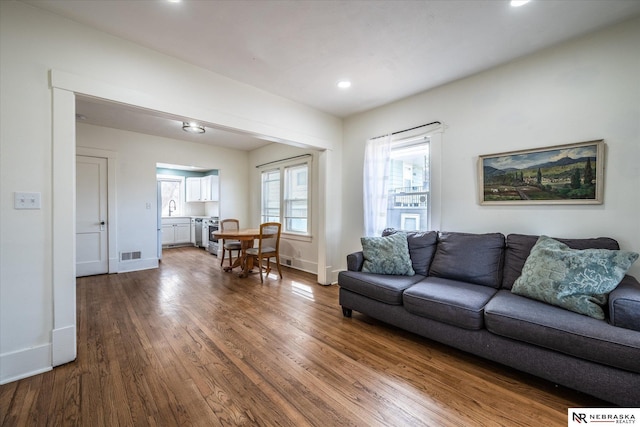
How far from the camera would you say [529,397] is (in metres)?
1.62

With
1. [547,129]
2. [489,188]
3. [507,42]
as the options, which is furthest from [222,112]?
[547,129]

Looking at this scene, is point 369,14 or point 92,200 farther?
point 92,200

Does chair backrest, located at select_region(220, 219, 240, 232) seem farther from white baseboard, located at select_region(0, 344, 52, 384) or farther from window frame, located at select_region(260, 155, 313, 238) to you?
white baseboard, located at select_region(0, 344, 52, 384)

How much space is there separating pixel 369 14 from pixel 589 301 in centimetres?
258

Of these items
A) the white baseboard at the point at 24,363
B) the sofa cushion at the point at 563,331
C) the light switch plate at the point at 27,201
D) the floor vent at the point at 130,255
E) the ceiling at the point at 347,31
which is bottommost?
the white baseboard at the point at 24,363

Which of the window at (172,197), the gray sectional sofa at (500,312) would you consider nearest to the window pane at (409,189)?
the gray sectional sofa at (500,312)

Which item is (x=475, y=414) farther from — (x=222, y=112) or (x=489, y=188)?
(x=222, y=112)

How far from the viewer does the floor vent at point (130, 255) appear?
4.71m

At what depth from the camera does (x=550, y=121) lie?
236 centimetres

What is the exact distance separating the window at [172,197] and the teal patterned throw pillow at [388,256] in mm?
7188

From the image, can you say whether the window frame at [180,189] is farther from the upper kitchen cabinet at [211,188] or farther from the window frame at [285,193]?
the window frame at [285,193]

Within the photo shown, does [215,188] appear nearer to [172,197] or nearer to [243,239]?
[172,197]

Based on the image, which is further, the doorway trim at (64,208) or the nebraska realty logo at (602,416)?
the doorway trim at (64,208)

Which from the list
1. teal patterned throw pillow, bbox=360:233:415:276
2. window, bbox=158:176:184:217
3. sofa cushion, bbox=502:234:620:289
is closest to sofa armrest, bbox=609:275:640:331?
sofa cushion, bbox=502:234:620:289
